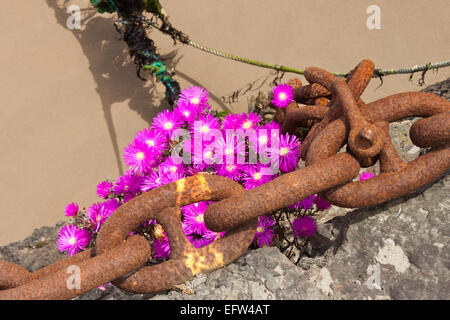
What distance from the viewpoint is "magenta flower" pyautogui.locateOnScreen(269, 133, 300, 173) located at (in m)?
1.33

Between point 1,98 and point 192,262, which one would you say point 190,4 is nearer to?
point 1,98

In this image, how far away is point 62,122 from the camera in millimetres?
2590

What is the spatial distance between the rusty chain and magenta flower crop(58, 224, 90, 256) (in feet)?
1.54

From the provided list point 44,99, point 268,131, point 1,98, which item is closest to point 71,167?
point 44,99

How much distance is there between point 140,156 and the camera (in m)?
1.39

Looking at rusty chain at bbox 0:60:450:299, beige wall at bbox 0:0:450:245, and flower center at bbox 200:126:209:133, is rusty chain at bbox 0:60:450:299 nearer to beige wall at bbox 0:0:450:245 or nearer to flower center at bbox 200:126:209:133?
flower center at bbox 200:126:209:133

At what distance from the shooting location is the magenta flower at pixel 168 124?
4.74 ft

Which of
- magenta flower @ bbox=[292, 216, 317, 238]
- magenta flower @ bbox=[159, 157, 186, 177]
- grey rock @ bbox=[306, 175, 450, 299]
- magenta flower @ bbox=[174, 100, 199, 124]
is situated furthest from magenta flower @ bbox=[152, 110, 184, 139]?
grey rock @ bbox=[306, 175, 450, 299]

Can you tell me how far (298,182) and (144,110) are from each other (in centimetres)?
196

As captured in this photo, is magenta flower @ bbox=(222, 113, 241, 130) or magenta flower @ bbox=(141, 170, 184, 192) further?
magenta flower @ bbox=(222, 113, 241, 130)

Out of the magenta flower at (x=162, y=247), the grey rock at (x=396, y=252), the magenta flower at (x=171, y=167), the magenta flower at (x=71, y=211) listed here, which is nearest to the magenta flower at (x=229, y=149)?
the magenta flower at (x=171, y=167)

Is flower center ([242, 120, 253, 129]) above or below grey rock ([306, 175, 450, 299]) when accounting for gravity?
above

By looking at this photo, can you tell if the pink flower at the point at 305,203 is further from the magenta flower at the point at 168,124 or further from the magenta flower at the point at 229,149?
the magenta flower at the point at 168,124

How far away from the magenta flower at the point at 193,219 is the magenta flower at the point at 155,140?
27 centimetres
